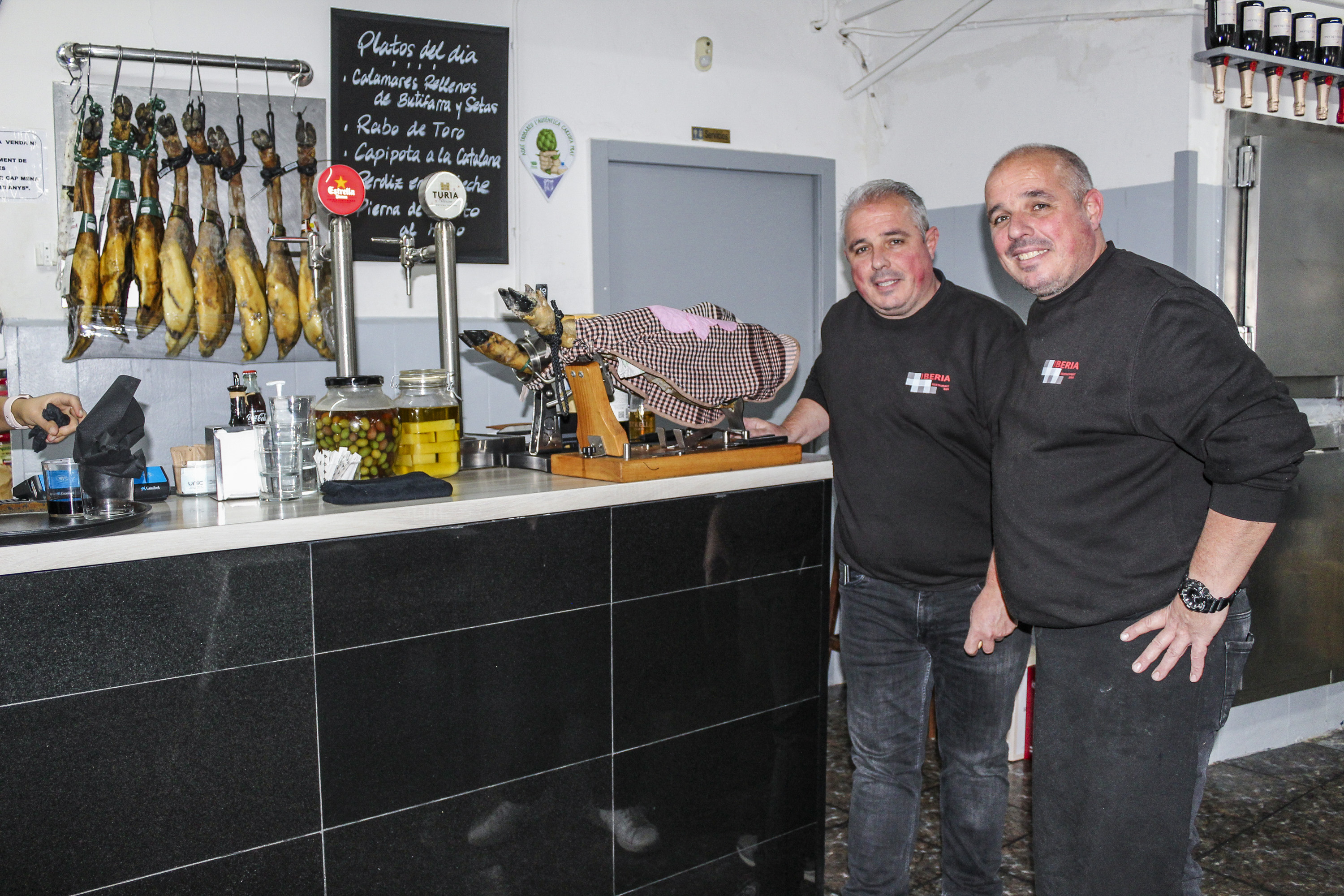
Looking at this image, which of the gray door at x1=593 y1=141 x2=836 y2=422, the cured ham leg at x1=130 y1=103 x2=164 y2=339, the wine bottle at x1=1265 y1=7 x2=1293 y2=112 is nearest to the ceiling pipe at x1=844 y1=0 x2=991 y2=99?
the gray door at x1=593 y1=141 x2=836 y2=422

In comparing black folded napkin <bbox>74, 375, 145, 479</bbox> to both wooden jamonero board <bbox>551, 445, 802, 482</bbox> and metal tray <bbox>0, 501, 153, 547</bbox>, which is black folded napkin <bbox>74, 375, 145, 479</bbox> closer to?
metal tray <bbox>0, 501, 153, 547</bbox>

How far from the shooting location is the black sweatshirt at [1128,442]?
1524 millimetres

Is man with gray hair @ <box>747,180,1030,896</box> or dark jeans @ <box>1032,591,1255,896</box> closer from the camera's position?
Answer: dark jeans @ <box>1032,591,1255,896</box>

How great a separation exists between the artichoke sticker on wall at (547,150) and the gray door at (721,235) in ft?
0.35

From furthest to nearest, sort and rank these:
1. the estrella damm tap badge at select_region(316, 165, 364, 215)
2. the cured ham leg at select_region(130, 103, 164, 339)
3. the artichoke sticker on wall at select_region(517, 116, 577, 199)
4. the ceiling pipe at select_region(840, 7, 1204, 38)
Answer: the artichoke sticker on wall at select_region(517, 116, 577, 199) < the ceiling pipe at select_region(840, 7, 1204, 38) < the cured ham leg at select_region(130, 103, 164, 339) < the estrella damm tap badge at select_region(316, 165, 364, 215)

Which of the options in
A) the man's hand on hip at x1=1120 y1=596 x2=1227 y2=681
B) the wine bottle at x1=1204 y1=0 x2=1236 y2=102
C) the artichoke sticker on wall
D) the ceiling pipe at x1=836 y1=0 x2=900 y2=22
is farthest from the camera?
the ceiling pipe at x1=836 y1=0 x2=900 y2=22

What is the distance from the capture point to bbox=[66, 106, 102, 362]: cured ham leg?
2.73 m

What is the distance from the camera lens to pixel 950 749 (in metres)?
2.19

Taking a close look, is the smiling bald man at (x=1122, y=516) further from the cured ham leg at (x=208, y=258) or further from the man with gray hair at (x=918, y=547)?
the cured ham leg at (x=208, y=258)

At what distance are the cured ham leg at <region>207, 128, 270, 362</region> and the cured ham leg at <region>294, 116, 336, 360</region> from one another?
0.11m

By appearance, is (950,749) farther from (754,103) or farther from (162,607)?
(754,103)

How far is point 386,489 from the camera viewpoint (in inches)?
72.9

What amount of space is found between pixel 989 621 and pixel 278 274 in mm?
2156

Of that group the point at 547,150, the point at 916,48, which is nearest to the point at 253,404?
the point at 547,150
